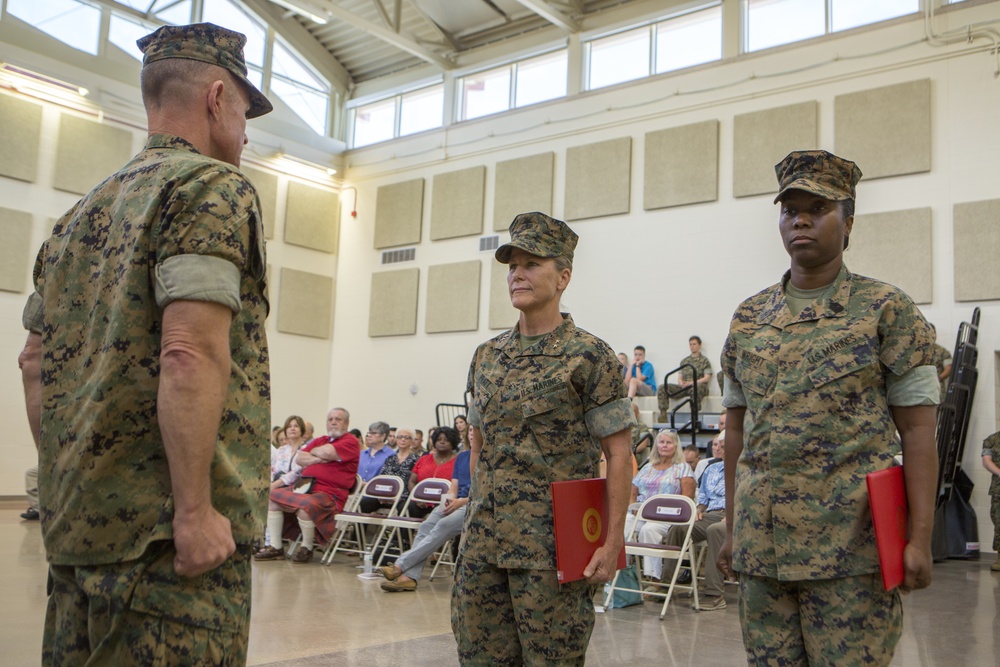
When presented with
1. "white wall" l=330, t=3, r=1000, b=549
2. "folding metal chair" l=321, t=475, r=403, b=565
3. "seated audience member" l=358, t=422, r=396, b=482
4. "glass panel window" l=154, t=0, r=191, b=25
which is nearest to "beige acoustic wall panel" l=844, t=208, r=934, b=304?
"white wall" l=330, t=3, r=1000, b=549

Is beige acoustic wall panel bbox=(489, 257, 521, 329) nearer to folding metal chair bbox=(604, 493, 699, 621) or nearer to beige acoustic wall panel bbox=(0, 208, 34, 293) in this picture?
beige acoustic wall panel bbox=(0, 208, 34, 293)

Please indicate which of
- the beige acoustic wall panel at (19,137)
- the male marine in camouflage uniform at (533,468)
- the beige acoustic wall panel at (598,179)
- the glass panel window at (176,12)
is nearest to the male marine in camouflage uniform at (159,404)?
the male marine in camouflage uniform at (533,468)

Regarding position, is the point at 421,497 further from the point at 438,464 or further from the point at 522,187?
the point at 522,187

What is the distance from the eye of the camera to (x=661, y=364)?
489 inches

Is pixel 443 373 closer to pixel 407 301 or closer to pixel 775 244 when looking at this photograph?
pixel 407 301

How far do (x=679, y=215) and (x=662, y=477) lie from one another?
255 inches

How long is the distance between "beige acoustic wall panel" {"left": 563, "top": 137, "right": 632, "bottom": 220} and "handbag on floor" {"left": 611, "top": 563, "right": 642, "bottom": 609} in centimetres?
788

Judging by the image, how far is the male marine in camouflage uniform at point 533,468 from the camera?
2297 millimetres

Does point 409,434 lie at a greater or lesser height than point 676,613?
greater

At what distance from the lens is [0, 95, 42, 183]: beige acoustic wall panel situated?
1296 centimetres

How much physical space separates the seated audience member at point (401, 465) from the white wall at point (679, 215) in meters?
4.92

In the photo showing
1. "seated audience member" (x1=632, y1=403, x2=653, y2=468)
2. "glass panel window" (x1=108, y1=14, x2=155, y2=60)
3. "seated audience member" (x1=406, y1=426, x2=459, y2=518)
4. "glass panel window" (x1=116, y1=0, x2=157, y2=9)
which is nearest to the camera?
"seated audience member" (x1=406, y1=426, x2=459, y2=518)

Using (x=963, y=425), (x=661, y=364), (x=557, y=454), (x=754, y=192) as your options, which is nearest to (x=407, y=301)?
(x=661, y=364)

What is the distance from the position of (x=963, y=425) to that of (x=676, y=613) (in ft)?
18.2
